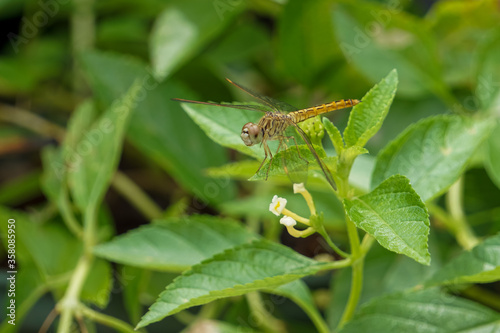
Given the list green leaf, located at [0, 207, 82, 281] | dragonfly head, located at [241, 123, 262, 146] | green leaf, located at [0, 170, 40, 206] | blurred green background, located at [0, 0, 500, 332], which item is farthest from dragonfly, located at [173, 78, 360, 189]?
green leaf, located at [0, 170, 40, 206]

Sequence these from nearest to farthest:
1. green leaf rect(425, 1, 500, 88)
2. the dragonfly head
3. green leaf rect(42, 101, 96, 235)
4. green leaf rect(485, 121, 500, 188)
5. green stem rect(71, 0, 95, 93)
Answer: the dragonfly head
green leaf rect(485, 121, 500, 188)
green leaf rect(42, 101, 96, 235)
green leaf rect(425, 1, 500, 88)
green stem rect(71, 0, 95, 93)

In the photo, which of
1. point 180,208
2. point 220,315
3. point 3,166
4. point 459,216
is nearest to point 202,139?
point 180,208

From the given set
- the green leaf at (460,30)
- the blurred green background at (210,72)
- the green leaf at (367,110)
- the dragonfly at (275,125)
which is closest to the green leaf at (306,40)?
the blurred green background at (210,72)

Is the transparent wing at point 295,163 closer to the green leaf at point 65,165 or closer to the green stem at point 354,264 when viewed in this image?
the green stem at point 354,264

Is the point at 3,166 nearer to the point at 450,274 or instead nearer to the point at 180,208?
the point at 180,208

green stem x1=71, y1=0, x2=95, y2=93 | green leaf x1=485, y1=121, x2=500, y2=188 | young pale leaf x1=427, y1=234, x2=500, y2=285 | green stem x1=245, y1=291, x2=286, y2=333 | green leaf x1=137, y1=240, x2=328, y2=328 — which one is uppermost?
green stem x1=71, y1=0, x2=95, y2=93

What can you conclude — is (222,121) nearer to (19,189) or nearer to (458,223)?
(458,223)

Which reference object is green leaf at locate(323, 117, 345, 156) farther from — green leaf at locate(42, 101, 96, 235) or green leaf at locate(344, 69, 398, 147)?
green leaf at locate(42, 101, 96, 235)
